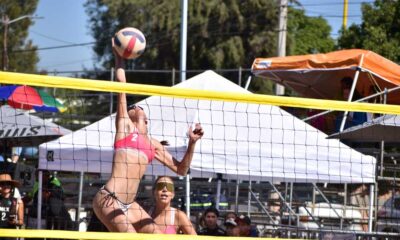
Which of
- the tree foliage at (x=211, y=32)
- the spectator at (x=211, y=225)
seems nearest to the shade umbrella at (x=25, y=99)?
the spectator at (x=211, y=225)

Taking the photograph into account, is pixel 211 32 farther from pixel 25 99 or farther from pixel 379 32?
pixel 25 99

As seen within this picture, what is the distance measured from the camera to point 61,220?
36.0ft

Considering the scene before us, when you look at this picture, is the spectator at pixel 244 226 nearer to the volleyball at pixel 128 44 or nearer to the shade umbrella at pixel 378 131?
the shade umbrella at pixel 378 131

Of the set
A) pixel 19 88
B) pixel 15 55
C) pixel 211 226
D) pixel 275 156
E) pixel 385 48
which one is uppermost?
pixel 15 55

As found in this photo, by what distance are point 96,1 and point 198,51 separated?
32.5 feet

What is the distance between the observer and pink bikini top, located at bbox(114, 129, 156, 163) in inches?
299

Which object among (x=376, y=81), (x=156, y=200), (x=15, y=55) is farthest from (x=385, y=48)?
(x=15, y=55)

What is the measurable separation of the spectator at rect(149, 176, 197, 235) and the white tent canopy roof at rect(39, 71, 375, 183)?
1928 mm

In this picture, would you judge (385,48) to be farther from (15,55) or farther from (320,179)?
(15,55)

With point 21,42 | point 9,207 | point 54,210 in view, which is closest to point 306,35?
point 21,42

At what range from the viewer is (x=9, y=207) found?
10781 millimetres

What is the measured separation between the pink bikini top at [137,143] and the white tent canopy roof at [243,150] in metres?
2.35

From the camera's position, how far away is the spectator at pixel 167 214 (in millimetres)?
8109

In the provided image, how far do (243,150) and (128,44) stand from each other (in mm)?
3012
